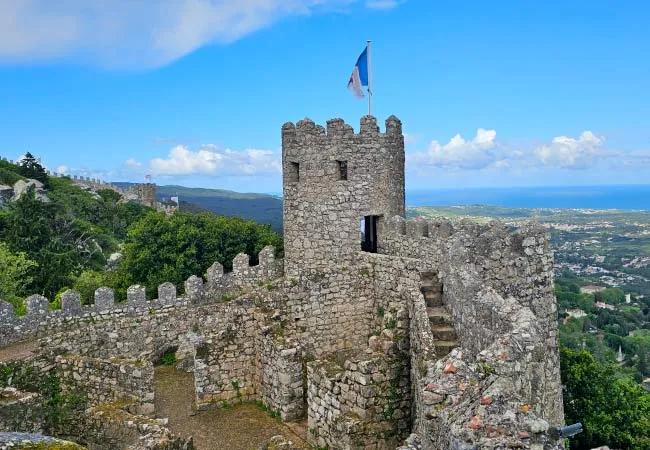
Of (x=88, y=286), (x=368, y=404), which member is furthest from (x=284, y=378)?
(x=88, y=286)

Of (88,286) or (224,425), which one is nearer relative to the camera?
(224,425)

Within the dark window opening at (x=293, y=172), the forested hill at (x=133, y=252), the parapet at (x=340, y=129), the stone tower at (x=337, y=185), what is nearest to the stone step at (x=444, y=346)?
the stone tower at (x=337, y=185)

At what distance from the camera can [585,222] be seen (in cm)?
10462

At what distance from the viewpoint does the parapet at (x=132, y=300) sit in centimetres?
1542

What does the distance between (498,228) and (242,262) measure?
495 inches

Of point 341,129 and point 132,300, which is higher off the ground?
point 341,129

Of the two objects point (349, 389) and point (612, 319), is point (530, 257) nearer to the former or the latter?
point (349, 389)

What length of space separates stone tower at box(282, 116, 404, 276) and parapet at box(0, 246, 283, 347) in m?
3.55

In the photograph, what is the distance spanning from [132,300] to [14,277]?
40.1 feet

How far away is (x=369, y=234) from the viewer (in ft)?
55.4

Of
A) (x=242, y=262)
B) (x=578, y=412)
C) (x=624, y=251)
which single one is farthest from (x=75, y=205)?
(x=624, y=251)

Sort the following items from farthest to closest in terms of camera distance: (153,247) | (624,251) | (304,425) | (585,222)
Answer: (585,222) → (624,251) → (153,247) → (304,425)

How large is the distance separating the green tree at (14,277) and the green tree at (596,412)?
19914 millimetres

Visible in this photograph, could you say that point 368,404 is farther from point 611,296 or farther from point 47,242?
point 611,296
